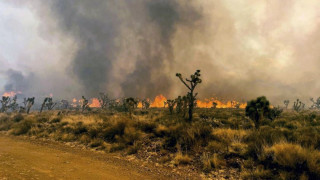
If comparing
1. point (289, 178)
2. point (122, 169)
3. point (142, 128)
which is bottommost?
point (122, 169)

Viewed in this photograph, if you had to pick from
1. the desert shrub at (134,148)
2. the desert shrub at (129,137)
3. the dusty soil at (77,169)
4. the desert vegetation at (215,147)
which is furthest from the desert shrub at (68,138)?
the desert shrub at (134,148)

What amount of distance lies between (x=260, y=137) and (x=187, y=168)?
176 inches

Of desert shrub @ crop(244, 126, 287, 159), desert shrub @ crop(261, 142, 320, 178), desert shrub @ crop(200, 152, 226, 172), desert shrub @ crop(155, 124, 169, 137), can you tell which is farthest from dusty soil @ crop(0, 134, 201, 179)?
desert shrub @ crop(155, 124, 169, 137)

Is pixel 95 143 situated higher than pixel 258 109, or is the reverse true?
pixel 258 109

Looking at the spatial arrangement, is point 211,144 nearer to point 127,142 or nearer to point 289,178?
point 289,178

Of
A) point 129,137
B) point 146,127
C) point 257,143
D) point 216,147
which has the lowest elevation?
point 129,137

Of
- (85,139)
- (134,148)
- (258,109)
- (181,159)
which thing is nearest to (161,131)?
(134,148)

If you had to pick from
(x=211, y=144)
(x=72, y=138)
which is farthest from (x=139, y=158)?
(x=72, y=138)

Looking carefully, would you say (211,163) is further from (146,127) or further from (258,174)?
A: (146,127)

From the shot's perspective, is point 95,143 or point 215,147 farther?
point 95,143

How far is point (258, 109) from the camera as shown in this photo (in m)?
18.5

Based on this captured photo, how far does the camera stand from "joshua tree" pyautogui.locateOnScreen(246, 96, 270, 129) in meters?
17.7

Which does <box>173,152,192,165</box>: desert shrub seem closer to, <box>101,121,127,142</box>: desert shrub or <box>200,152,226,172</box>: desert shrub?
<box>200,152,226,172</box>: desert shrub

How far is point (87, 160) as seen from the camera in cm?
842
